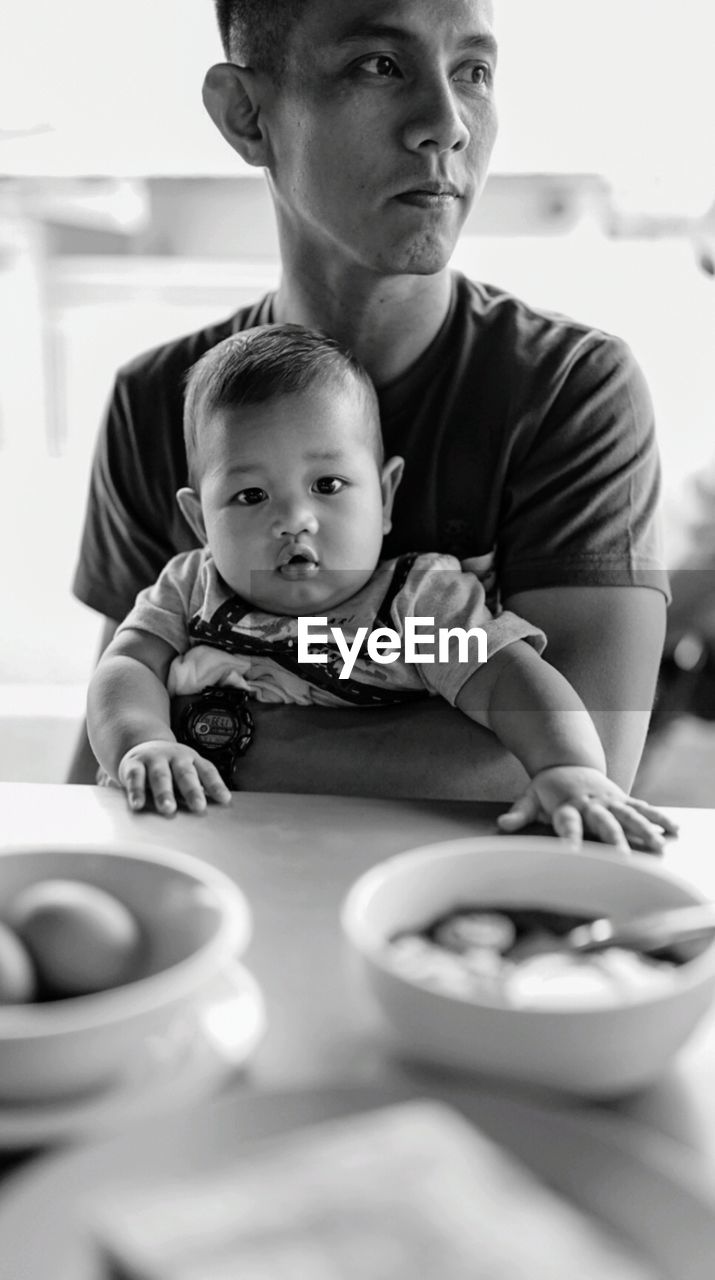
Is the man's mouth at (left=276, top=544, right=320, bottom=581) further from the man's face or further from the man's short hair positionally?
the man's short hair

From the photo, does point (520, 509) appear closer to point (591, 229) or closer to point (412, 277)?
point (412, 277)

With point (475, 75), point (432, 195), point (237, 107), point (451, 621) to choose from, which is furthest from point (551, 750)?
point (237, 107)

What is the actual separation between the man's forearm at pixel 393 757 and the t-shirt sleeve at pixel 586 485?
8.2 inches

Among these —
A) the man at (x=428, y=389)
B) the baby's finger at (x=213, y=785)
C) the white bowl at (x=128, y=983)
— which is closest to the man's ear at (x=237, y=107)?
the man at (x=428, y=389)

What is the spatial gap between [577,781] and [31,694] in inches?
84.6

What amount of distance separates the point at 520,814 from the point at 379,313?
0.71 metres

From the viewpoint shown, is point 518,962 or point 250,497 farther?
point 250,497

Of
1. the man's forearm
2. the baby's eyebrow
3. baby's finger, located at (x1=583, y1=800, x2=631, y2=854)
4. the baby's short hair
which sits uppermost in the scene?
the baby's short hair

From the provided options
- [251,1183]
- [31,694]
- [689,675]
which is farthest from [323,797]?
[31,694]

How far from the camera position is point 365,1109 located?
496 mm

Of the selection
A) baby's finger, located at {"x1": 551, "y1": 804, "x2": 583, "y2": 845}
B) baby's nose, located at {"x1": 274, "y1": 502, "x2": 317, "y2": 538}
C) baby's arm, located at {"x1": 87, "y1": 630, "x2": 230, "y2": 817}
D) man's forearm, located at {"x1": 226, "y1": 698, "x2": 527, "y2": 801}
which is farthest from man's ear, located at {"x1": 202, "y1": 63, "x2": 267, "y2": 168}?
baby's finger, located at {"x1": 551, "y1": 804, "x2": 583, "y2": 845}

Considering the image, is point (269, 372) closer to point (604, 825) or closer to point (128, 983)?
point (604, 825)

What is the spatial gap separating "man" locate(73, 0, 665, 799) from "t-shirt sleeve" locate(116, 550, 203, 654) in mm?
111

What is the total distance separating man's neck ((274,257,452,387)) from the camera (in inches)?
53.8
